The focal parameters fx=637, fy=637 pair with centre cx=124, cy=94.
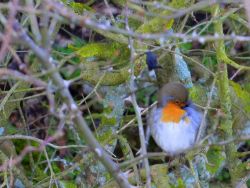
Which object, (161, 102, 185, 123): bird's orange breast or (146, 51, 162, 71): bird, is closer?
(146, 51, 162, 71): bird

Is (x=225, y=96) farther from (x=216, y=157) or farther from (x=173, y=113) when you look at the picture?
(x=216, y=157)

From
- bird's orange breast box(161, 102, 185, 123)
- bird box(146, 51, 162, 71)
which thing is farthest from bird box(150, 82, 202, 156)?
bird box(146, 51, 162, 71)

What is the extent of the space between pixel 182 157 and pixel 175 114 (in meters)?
0.30

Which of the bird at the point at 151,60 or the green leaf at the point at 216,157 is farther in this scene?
the green leaf at the point at 216,157

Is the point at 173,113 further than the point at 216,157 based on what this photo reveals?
No

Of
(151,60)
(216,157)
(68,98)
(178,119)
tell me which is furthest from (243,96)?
(68,98)

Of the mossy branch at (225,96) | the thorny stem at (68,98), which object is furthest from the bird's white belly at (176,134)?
the thorny stem at (68,98)

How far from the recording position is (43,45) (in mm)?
2324

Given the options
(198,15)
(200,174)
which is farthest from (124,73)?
(198,15)

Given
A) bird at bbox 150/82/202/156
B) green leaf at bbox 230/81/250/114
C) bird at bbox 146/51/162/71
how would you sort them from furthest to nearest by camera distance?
1. green leaf at bbox 230/81/250/114
2. bird at bbox 150/82/202/156
3. bird at bbox 146/51/162/71

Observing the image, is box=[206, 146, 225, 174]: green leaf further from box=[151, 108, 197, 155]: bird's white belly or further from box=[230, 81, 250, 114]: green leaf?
box=[151, 108, 197, 155]: bird's white belly

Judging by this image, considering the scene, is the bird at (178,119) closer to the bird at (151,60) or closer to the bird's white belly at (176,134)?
the bird's white belly at (176,134)

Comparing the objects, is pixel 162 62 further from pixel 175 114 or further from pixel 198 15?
pixel 198 15

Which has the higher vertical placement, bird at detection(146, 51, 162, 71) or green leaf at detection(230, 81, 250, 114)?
bird at detection(146, 51, 162, 71)
